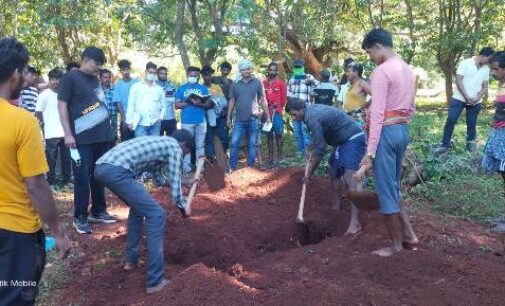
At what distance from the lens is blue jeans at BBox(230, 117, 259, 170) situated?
820cm

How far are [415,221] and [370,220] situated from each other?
0.45 m

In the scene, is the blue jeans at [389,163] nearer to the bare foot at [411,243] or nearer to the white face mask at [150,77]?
the bare foot at [411,243]

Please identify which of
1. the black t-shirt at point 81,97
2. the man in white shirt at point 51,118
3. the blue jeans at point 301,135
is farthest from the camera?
the blue jeans at point 301,135

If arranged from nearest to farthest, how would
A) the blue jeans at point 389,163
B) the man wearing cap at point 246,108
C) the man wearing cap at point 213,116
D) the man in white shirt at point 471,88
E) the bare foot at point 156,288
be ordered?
1. the bare foot at point 156,288
2. the blue jeans at point 389,163
3. the man wearing cap at point 246,108
4. the man in white shirt at point 471,88
5. the man wearing cap at point 213,116

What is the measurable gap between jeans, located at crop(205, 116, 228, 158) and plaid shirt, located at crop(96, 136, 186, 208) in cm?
429

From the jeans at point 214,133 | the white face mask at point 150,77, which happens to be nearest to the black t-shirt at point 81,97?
the white face mask at point 150,77

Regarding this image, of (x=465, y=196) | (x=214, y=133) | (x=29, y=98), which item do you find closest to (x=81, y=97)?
(x=29, y=98)

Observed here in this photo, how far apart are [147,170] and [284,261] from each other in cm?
145

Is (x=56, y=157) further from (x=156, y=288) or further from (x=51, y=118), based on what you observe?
(x=156, y=288)

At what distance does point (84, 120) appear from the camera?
17.4 ft

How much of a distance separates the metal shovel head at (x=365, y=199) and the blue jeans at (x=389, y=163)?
20cm

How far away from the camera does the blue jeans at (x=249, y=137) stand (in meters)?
8.20

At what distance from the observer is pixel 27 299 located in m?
2.68

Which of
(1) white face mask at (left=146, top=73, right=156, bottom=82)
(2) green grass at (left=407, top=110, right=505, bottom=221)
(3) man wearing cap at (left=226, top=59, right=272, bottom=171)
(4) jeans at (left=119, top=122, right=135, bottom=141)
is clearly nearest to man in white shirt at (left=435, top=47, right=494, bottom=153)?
(2) green grass at (left=407, top=110, right=505, bottom=221)
